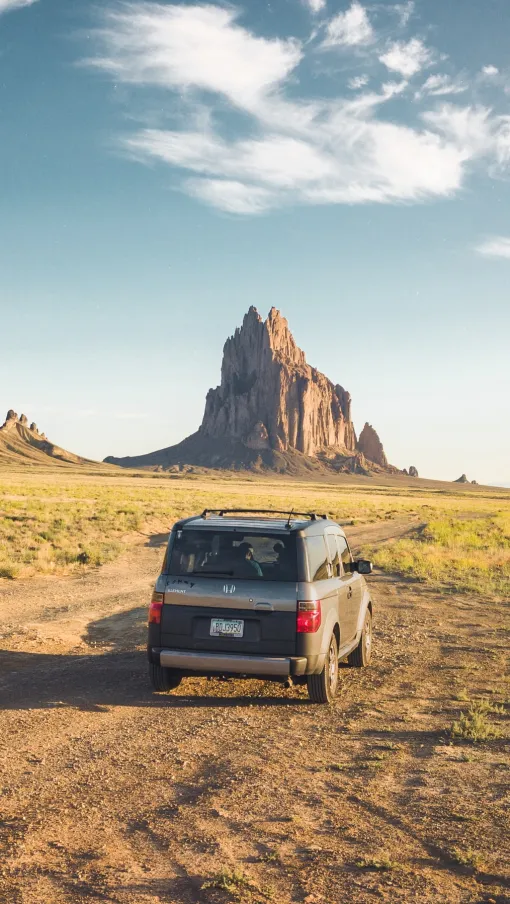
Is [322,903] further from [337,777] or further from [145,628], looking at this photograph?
[145,628]

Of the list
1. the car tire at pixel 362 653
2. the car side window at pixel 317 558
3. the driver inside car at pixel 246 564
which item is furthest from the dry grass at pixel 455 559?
the driver inside car at pixel 246 564

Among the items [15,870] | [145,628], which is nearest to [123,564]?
[145,628]

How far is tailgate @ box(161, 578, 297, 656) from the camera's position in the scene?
762 cm

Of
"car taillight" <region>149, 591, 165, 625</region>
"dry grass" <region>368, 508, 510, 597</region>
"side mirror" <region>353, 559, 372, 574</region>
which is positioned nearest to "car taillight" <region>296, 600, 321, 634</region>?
"car taillight" <region>149, 591, 165, 625</region>

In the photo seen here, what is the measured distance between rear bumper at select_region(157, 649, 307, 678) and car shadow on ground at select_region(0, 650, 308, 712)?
2.02 feet

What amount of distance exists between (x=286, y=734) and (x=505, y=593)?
11.8 meters

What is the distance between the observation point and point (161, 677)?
8.29 metres

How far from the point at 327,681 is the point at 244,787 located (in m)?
2.55

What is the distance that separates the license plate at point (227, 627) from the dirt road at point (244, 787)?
2.66 feet

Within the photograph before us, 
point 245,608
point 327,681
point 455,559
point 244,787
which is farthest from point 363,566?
point 455,559

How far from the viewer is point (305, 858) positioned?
452cm

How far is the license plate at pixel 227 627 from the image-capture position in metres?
7.69

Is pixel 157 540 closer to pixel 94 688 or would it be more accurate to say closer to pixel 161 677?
pixel 94 688

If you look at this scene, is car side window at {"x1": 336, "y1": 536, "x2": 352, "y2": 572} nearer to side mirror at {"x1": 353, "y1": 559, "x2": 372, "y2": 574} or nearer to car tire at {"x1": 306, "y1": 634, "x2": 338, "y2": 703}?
side mirror at {"x1": 353, "y1": 559, "x2": 372, "y2": 574}
